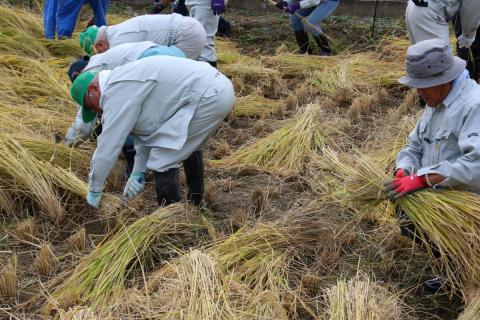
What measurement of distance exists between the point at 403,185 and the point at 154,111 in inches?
48.9

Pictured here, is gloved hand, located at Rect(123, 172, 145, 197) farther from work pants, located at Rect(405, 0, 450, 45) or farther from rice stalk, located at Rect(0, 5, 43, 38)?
rice stalk, located at Rect(0, 5, 43, 38)

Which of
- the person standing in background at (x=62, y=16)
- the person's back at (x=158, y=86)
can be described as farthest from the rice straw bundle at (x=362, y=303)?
the person standing in background at (x=62, y=16)

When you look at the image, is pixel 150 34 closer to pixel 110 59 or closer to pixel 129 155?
pixel 110 59

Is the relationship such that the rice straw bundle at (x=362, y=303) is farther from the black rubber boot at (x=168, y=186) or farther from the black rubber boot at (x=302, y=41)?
the black rubber boot at (x=302, y=41)

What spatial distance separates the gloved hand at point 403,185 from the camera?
2414mm

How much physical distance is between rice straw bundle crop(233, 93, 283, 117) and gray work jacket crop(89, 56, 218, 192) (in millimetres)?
1948

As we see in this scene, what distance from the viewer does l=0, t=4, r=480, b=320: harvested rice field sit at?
7.86ft

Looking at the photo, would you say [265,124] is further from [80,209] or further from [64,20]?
[64,20]

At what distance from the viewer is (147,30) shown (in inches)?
168

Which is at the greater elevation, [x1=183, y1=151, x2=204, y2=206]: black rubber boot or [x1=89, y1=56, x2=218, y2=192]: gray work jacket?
[x1=89, y1=56, x2=218, y2=192]: gray work jacket

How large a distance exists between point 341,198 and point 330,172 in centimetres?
44

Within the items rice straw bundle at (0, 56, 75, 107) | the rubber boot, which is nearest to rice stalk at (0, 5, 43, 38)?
rice straw bundle at (0, 56, 75, 107)

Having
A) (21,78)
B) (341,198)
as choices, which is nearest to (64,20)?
(21,78)

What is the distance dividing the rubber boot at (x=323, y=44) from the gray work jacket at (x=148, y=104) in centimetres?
371
